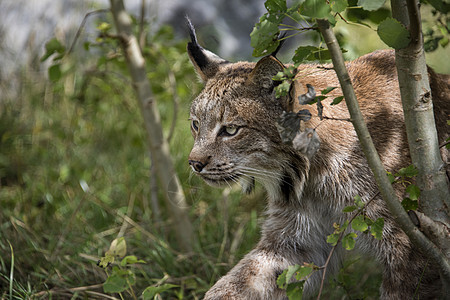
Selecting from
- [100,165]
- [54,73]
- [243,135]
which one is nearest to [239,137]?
[243,135]

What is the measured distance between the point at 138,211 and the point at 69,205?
54 cm

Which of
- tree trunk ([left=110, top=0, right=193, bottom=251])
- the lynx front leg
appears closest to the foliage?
tree trunk ([left=110, top=0, right=193, bottom=251])

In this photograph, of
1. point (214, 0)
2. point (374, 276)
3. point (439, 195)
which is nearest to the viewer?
point (439, 195)

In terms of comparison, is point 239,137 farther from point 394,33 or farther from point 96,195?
point 96,195

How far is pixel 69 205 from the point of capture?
4152 millimetres

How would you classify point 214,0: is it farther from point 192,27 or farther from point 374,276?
point 374,276

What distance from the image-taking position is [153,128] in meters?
3.51

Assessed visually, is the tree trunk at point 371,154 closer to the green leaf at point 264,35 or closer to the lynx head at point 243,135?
the green leaf at point 264,35

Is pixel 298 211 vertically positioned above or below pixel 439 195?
below

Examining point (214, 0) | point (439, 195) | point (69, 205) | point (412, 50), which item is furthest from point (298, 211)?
point (214, 0)

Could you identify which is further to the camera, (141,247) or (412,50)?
(141,247)

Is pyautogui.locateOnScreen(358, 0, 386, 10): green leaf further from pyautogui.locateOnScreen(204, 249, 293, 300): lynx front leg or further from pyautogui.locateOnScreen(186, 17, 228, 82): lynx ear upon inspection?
pyautogui.locateOnScreen(204, 249, 293, 300): lynx front leg

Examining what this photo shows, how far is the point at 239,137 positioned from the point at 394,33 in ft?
3.17

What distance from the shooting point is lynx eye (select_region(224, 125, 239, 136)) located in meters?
2.63
